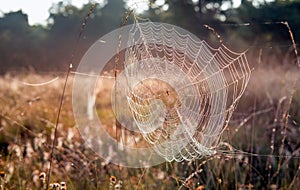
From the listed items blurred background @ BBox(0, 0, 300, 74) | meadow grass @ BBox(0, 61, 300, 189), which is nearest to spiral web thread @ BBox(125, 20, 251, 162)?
meadow grass @ BBox(0, 61, 300, 189)

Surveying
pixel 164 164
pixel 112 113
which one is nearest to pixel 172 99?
pixel 164 164

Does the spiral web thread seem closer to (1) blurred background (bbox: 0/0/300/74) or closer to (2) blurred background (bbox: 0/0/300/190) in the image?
(2) blurred background (bbox: 0/0/300/190)

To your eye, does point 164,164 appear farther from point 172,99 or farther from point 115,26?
point 115,26

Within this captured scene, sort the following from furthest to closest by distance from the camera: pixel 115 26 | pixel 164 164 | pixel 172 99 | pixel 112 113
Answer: pixel 115 26
pixel 112 113
pixel 164 164
pixel 172 99

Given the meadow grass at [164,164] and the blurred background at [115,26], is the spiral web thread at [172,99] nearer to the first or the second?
the meadow grass at [164,164]

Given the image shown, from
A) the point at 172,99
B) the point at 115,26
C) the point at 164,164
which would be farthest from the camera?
the point at 115,26

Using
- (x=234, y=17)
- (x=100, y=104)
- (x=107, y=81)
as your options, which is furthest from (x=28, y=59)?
(x=100, y=104)

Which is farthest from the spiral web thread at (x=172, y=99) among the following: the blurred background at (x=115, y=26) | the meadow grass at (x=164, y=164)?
the blurred background at (x=115, y=26)

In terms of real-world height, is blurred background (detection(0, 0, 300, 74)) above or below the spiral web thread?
above

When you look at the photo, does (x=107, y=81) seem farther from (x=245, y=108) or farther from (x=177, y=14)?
(x=177, y=14)

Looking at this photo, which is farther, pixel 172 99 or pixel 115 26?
pixel 115 26

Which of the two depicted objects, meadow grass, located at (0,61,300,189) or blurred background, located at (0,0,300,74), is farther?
blurred background, located at (0,0,300,74)
